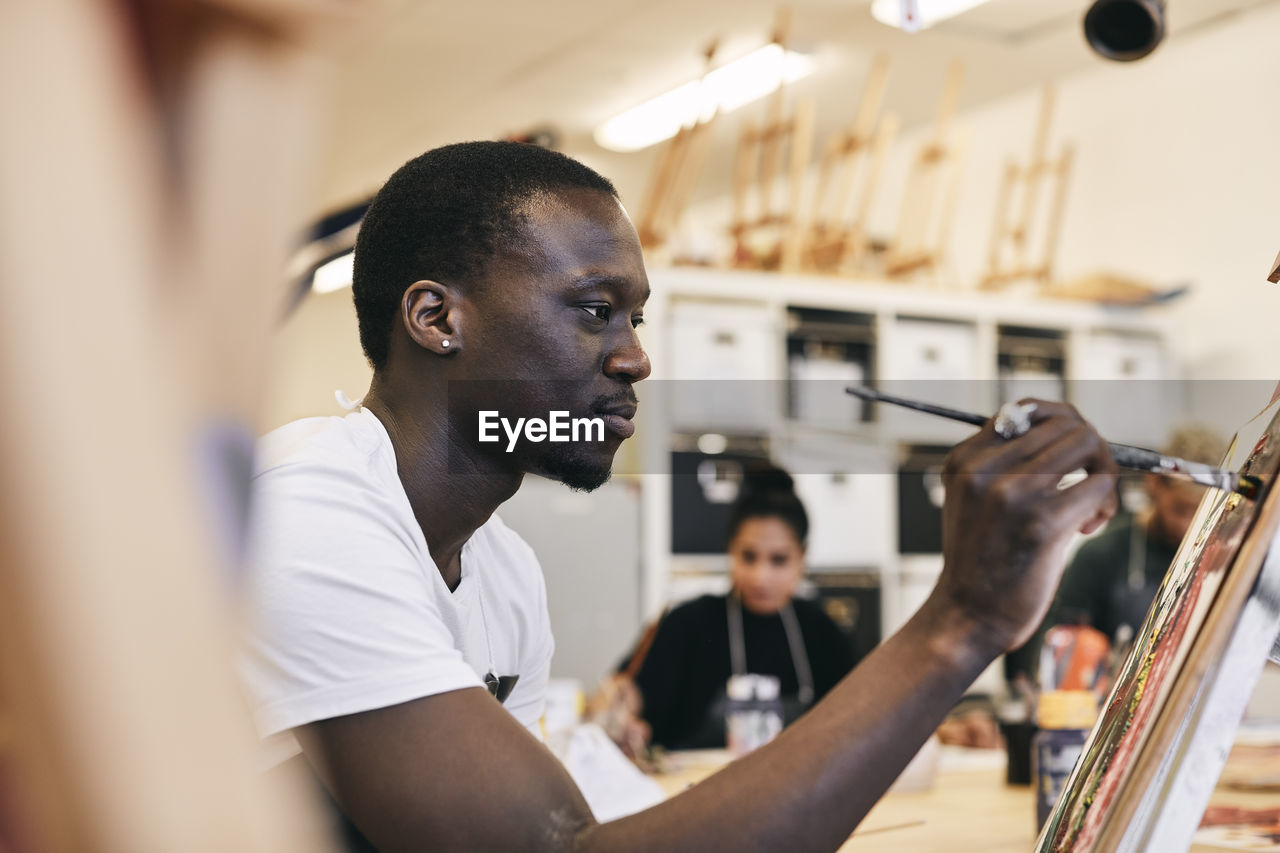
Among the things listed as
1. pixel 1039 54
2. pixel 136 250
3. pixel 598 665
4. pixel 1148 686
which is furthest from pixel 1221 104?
pixel 136 250

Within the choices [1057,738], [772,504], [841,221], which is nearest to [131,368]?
[1057,738]

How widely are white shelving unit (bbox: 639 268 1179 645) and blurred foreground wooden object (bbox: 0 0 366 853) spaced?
9.16ft

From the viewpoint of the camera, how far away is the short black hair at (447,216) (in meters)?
0.91

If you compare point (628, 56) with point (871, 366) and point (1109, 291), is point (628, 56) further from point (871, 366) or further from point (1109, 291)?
point (1109, 291)

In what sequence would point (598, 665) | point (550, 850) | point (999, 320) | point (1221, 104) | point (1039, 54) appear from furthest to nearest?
point (1039, 54) < point (1221, 104) < point (999, 320) < point (598, 665) < point (550, 850)

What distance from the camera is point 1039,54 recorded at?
14.8ft

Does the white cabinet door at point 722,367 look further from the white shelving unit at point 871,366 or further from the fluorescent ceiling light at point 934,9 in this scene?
the fluorescent ceiling light at point 934,9

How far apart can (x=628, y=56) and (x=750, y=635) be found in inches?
103

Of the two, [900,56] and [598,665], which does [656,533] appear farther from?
[900,56]

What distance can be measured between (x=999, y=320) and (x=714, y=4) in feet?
4.79

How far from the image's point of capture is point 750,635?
278 centimetres
